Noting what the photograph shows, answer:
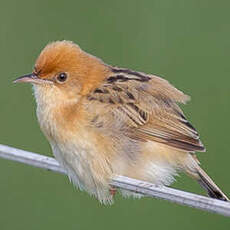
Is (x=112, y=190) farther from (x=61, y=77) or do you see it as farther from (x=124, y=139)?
(x=61, y=77)

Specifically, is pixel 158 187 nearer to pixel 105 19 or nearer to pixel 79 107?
pixel 79 107

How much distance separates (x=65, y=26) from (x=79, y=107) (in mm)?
3074

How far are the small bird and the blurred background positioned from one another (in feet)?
4.14

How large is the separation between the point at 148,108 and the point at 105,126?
38 centimetres

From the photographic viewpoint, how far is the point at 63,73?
7.04 m

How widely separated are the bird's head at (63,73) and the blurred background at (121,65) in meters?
1.60

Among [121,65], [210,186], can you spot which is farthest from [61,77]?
[121,65]

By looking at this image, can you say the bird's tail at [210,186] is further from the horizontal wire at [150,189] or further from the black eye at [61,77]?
the black eye at [61,77]

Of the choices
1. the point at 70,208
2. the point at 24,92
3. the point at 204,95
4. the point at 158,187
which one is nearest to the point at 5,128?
the point at 24,92

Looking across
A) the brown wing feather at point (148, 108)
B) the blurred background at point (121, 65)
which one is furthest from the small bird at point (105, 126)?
the blurred background at point (121, 65)

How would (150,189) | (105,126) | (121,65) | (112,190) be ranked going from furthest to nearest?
(121,65)
(112,190)
(105,126)
(150,189)

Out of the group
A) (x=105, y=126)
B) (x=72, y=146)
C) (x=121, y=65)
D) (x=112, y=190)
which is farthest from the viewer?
(x=121, y=65)

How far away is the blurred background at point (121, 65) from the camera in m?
8.33

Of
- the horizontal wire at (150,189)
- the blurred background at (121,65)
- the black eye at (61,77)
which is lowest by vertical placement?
the blurred background at (121,65)
